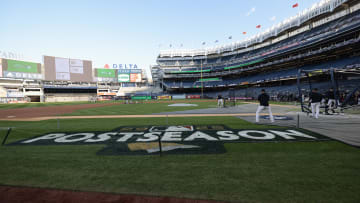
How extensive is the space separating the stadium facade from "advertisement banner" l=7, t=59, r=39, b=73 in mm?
47671

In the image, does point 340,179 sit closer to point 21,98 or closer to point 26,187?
point 26,187

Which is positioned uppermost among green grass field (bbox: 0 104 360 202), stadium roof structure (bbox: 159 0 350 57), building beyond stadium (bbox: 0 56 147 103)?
stadium roof structure (bbox: 159 0 350 57)

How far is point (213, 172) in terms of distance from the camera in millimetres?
3273

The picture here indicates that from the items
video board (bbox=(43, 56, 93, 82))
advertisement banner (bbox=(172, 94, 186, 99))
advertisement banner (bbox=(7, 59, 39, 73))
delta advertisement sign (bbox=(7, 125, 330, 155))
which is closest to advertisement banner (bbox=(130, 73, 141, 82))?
video board (bbox=(43, 56, 93, 82))

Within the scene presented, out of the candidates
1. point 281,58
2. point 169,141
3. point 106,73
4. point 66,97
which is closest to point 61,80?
point 66,97

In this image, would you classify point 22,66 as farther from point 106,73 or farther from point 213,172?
point 213,172

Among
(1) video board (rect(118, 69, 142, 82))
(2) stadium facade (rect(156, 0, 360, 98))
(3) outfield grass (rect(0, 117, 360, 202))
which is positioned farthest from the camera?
(1) video board (rect(118, 69, 142, 82))

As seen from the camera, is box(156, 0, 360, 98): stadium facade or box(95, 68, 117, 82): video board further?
box(95, 68, 117, 82): video board

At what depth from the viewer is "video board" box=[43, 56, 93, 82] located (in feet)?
198

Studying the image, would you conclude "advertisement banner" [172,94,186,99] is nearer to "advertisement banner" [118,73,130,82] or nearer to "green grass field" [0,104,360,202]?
"advertisement banner" [118,73,130,82]

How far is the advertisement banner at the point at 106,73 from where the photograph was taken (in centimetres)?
7138

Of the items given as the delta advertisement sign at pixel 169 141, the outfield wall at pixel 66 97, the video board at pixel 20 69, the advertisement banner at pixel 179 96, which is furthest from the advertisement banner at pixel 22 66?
the delta advertisement sign at pixel 169 141

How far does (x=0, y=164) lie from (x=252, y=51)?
201 feet

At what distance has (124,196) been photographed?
260 centimetres
